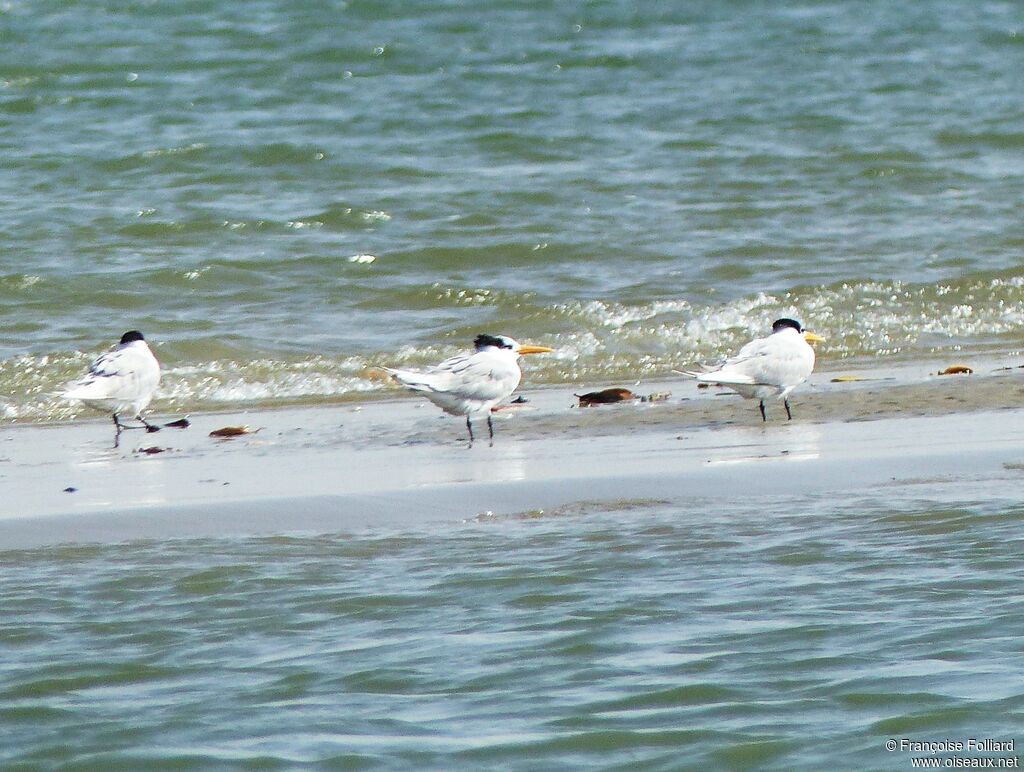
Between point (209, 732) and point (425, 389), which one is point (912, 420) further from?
point (209, 732)

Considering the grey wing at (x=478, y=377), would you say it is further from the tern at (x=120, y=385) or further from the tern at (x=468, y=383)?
Answer: the tern at (x=120, y=385)

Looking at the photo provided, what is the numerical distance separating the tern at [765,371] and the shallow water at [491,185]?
1.95 meters

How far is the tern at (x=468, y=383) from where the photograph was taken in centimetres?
850

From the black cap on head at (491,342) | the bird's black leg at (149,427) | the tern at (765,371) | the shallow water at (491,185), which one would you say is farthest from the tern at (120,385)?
the tern at (765,371)

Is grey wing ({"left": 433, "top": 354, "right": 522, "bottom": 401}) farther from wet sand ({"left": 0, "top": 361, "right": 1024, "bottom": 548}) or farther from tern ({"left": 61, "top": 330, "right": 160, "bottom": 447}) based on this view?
tern ({"left": 61, "top": 330, "right": 160, "bottom": 447})

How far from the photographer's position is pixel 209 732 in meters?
3.50

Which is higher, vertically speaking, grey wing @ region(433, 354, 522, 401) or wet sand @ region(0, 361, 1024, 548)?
grey wing @ region(433, 354, 522, 401)

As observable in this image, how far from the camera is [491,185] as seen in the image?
603 inches

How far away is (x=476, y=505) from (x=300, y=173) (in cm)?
1036

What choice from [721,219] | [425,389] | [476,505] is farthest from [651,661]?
[721,219]

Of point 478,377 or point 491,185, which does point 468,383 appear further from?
point 491,185

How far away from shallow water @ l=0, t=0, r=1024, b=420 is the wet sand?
1.45 m

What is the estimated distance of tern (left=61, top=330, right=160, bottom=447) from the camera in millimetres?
8875

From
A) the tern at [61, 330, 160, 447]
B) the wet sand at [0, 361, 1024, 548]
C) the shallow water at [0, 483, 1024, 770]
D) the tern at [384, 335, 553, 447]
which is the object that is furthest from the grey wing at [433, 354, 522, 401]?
the shallow water at [0, 483, 1024, 770]
